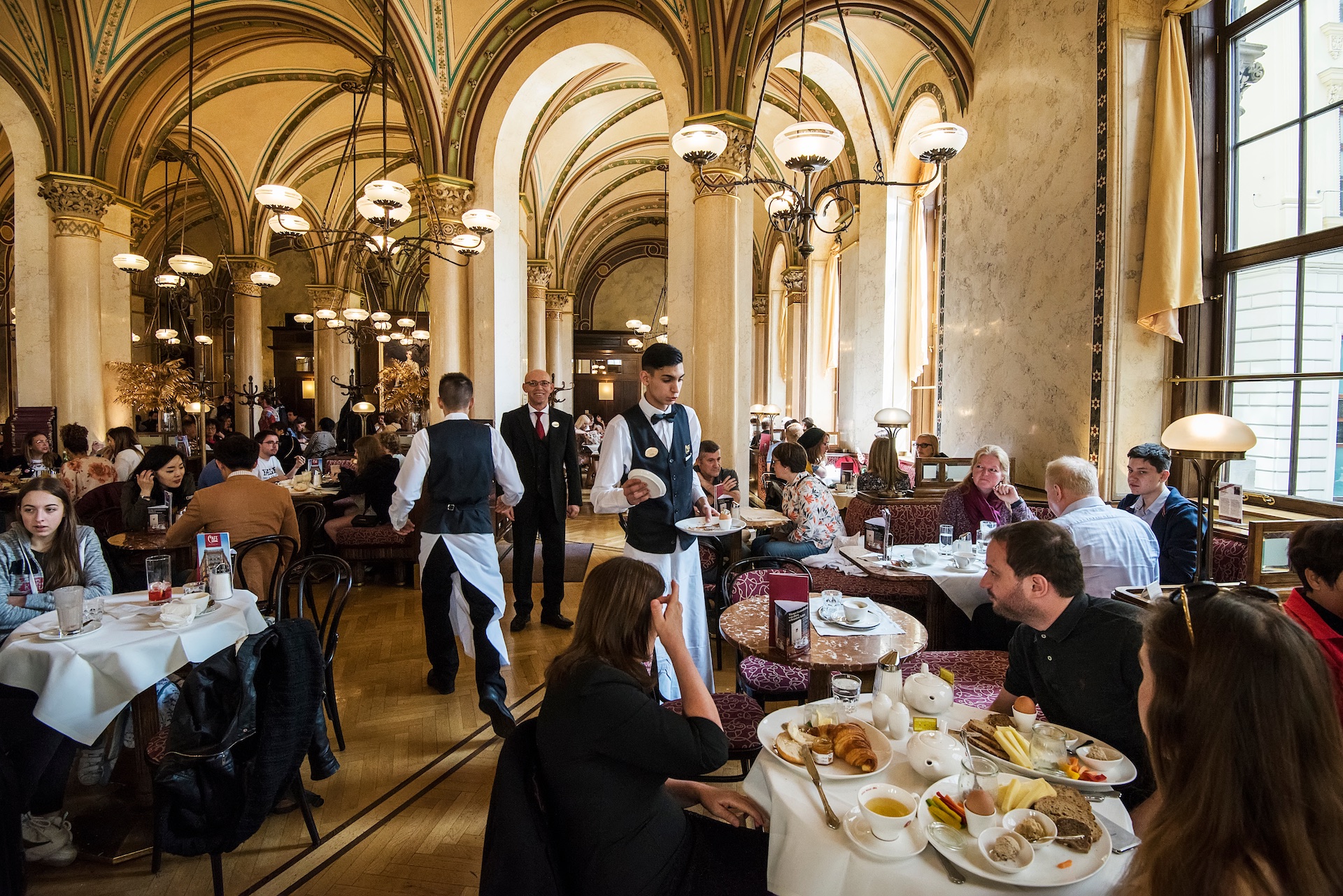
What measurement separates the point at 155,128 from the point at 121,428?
18.1ft

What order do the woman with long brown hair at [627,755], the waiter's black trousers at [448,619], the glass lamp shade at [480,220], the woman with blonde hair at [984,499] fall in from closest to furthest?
1. the woman with long brown hair at [627,755]
2. the waiter's black trousers at [448,619]
3. the woman with blonde hair at [984,499]
4. the glass lamp shade at [480,220]

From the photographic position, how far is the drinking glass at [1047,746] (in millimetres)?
1554

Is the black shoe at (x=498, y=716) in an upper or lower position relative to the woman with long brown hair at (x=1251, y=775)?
lower

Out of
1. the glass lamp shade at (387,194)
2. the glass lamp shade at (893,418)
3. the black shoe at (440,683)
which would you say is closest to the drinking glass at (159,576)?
the black shoe at (440,683)

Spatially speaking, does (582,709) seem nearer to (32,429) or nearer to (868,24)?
(868,24)

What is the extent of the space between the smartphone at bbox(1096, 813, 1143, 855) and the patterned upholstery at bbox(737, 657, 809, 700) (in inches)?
55.3

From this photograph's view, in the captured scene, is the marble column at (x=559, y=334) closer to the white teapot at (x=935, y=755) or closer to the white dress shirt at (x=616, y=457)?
the white dress shirt at (x=616, y=457)

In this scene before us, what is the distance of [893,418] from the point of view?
624 centimetres

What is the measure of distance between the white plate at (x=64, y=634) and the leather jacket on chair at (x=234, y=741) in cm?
80

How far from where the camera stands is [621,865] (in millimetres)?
1438

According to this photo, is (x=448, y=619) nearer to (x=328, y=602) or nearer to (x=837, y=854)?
(x=328, y=602)

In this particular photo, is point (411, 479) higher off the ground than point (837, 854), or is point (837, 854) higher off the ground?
point (411, 479)

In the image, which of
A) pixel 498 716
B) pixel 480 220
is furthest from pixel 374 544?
pixel 498 716

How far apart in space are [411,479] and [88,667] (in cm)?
150
